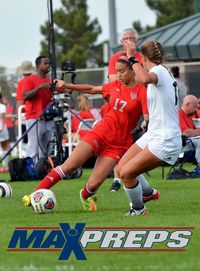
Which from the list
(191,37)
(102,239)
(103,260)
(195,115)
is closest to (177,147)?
(102,239)

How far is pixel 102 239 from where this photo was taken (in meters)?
11.3

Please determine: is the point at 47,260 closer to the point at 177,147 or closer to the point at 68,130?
the point at 177,147

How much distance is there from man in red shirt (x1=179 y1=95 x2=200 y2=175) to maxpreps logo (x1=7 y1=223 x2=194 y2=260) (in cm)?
838

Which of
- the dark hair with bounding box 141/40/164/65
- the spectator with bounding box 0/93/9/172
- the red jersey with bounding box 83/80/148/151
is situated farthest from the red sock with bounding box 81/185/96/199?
the spectator with bounding box 0/93/9/172

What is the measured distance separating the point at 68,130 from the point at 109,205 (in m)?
9.16

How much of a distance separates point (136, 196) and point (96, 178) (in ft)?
3.32

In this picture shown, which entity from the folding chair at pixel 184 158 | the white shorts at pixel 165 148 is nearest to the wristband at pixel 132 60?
the white shorts at pixel 165 148

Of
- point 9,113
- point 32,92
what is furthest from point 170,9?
point 32,92

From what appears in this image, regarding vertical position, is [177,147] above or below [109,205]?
above

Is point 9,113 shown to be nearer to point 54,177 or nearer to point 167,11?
point 54,177

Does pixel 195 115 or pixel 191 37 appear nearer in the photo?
pixel 195 115

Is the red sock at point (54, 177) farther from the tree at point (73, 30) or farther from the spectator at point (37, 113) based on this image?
the tree at point (73, 30)

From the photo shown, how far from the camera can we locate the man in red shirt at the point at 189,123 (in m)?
20.5

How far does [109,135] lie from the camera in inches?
575
